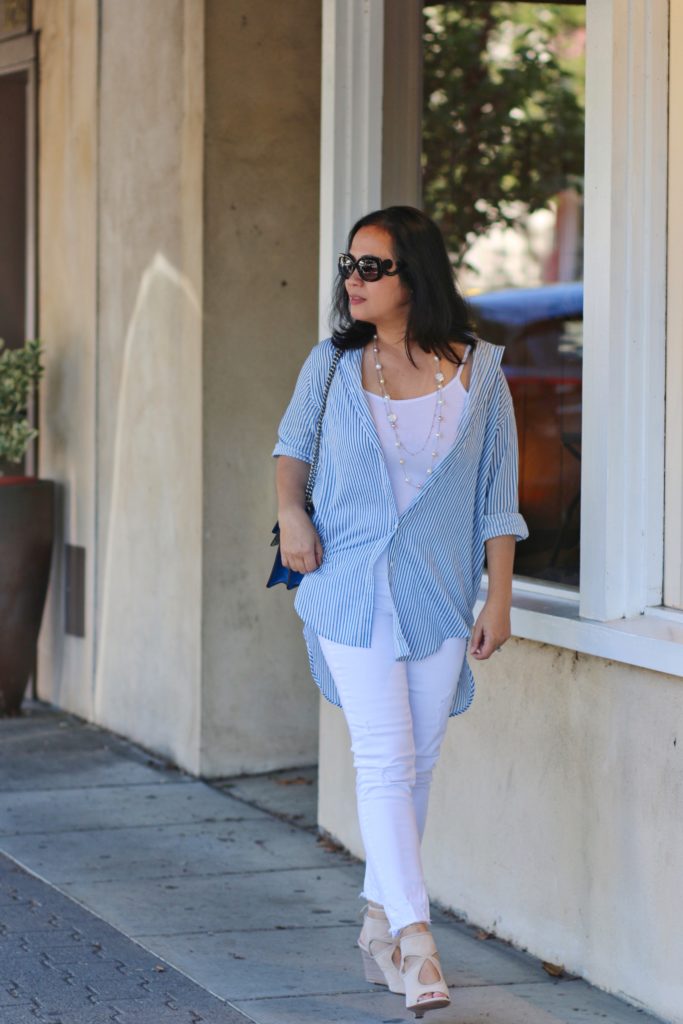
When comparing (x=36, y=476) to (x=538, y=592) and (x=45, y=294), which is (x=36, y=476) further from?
(x=538, y=592)

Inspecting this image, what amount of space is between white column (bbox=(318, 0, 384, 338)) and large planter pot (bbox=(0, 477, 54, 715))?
2740 millimetres

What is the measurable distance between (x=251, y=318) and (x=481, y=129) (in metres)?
3.91

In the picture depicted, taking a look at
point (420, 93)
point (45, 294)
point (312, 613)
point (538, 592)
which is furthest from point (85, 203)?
point (312, 613)

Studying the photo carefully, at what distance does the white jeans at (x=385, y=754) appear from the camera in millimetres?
4023

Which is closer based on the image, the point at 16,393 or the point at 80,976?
the point at 80,976

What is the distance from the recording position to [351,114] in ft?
19.0

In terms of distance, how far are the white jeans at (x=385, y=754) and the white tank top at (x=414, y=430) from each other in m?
0.20

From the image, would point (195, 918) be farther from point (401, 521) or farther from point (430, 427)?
point (430, 427)

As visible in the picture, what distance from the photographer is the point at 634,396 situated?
4480 mm

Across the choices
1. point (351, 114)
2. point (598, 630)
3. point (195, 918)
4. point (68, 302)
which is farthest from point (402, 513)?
point (68, 302)

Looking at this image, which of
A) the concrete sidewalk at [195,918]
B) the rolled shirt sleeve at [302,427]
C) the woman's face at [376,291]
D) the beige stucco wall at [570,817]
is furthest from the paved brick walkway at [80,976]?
the woman's face at [376,291]

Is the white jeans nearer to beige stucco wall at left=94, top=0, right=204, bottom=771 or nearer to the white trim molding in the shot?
the white trim molding

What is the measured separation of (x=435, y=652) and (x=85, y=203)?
4.51m

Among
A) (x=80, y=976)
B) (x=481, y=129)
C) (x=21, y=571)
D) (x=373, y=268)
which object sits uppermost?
(x=481, y=129)
